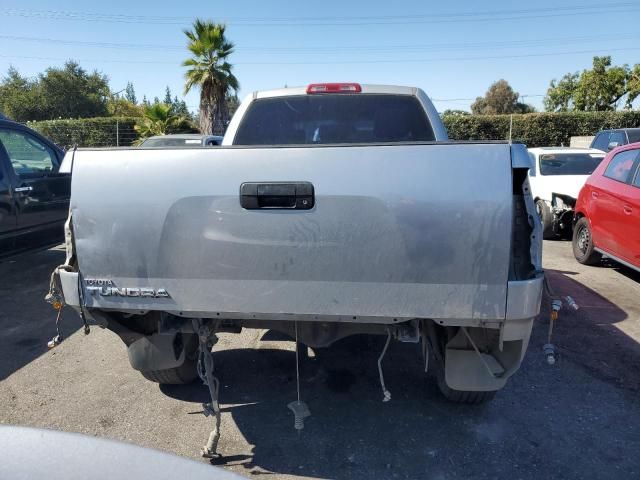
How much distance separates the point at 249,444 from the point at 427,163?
2.05m

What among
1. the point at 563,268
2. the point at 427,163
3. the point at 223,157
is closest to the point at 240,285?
the point at 223,157

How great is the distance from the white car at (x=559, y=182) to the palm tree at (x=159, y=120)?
59.5 ft

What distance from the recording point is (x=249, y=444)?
308 centimetres

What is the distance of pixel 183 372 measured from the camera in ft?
11.8

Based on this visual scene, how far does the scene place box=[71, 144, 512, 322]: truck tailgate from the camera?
2.32 metres

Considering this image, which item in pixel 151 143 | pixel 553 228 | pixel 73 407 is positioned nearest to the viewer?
pixel 73 407

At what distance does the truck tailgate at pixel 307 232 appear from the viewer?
232cm

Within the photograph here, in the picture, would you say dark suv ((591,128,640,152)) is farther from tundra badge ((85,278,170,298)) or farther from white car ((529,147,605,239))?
tundra badge ((85,278,170,298))

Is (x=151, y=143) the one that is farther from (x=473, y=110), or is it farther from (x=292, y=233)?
(x=473, y=110)

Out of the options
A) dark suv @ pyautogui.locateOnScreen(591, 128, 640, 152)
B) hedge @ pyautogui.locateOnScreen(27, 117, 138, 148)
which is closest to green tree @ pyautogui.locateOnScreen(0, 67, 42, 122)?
hedge @ pyautogui.locateOnScreen(27, 117, 138, 148)

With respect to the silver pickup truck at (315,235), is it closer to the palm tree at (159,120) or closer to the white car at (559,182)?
the white car at (559,182)

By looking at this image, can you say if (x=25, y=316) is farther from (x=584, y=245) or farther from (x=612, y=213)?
(x=584, y=245)

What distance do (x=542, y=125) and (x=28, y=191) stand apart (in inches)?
1068

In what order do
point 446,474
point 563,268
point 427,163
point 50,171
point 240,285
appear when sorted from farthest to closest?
point 563,268
point 50,171
point 446,474
point 240,285
point 427,163
